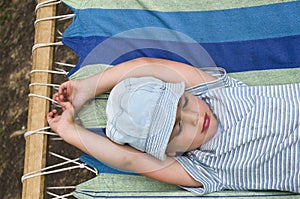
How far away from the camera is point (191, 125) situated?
3.49 ft

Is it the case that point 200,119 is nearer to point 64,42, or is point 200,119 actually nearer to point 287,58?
point 287,58

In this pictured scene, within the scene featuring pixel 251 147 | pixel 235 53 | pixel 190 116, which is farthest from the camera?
pixel 235 53

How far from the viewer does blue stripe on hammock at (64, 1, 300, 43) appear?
4.27 feet

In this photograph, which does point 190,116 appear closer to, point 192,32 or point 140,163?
point 140,163

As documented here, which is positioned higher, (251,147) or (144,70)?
(144,70)

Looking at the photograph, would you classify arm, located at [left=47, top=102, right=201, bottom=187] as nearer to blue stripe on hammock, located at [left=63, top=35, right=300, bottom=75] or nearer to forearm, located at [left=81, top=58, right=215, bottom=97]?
forearm, located at [left=81, top=58, right=215, bottom=97]

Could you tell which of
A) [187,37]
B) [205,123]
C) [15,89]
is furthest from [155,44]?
[15,89]

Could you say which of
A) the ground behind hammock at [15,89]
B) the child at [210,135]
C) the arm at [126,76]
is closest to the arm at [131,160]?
the child at [210,135]

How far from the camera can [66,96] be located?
1.27 meters

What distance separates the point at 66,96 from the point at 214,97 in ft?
1.35

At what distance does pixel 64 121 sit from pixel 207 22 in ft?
1.68

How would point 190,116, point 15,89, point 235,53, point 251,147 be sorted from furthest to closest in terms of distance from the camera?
point 15,89 < point 235,53 < point 251,147 < point 190,116

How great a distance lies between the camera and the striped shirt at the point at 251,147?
1.14m

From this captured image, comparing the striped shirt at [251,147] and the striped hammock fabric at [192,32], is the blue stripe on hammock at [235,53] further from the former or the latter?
the striped shirt at [251,147]
